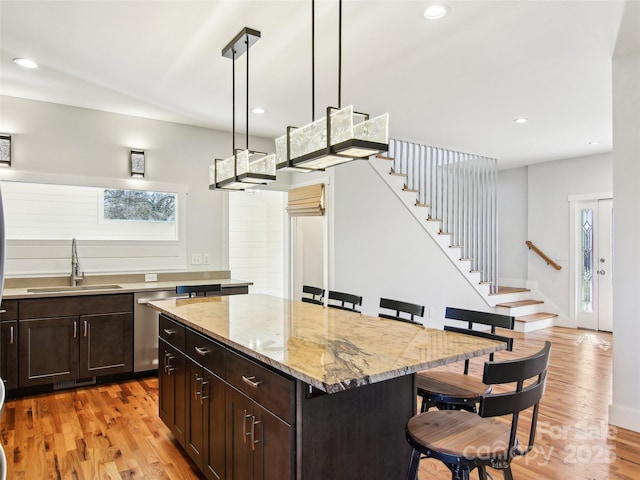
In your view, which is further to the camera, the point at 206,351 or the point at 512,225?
the point at 512,225

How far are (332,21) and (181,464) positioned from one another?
280 centimetres

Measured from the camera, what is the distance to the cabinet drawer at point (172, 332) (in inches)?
103

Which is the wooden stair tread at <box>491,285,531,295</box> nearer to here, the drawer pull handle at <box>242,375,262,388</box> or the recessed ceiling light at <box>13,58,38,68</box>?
the drawer pull handle at <box>242,375,262,388</box>

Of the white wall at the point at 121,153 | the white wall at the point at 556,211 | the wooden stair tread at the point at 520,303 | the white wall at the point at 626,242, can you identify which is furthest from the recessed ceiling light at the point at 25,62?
the white wall at the point at 556,211

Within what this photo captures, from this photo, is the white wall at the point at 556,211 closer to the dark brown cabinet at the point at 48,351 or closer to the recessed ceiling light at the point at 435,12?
the recessed ceiling light at the point at 435,12

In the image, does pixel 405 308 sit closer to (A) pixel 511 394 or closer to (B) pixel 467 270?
(A) pixel 511 394

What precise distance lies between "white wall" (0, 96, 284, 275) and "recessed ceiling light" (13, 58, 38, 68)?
2.93ft

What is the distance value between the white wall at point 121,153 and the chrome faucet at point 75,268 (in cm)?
11

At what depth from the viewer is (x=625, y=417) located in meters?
3.00

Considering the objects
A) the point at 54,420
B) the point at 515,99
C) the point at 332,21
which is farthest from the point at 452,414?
the point at 515,99

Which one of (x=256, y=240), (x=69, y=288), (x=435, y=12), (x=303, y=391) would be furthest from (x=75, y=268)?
(x=435, y=12)

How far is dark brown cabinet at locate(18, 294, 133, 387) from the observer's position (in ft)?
11.9

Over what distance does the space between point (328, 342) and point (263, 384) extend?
1.17ft

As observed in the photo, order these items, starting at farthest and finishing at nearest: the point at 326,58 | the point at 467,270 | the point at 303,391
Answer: the point at 467,270, the point at 326,58, the point at 303,391
